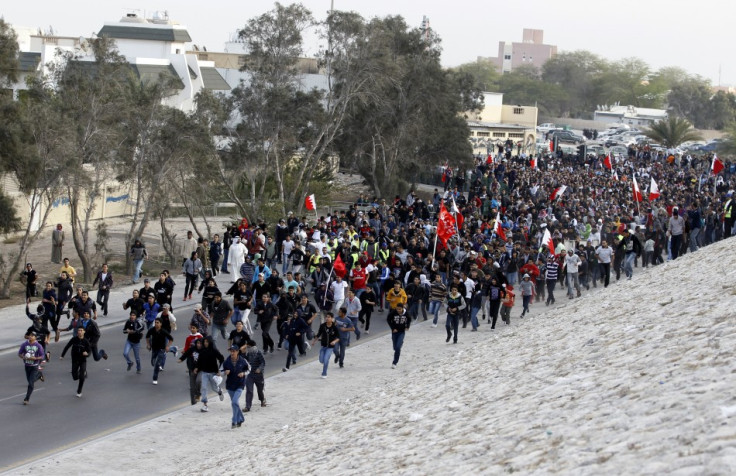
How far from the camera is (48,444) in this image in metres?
13.9

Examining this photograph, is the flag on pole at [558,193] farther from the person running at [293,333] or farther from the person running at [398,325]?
the person running at [293,333]

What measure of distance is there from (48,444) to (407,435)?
5406 millimetres

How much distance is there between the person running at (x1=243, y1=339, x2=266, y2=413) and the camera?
15.2m

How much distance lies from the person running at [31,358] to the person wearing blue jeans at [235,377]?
10.4 feet

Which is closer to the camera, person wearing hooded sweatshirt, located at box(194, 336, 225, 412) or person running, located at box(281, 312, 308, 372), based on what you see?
person wearing hooded sweatshirt, located at box(194, 336, 225, 412)

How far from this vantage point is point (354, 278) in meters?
23.4

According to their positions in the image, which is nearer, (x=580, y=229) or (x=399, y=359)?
(x=399, y=359)

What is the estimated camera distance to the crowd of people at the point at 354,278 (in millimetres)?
A: 17469

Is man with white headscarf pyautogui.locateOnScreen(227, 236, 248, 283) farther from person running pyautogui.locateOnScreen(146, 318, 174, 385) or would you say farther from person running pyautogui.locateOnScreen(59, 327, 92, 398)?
person running pyautogui.locateOnScreen(59, 327, 92, 398)

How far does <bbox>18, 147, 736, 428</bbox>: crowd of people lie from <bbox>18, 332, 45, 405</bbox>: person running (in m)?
0.02

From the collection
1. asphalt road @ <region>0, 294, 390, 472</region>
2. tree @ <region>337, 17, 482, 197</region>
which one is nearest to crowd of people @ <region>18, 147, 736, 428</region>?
asphalt road @ <region>0, 294, 390, 472</region>

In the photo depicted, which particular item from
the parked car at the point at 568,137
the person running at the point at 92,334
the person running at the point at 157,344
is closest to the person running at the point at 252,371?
the person running at the point at 157,344

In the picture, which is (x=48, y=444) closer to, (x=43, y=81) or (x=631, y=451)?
(x=631, y=451)

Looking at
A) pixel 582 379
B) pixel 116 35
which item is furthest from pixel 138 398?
pixel 116 35
